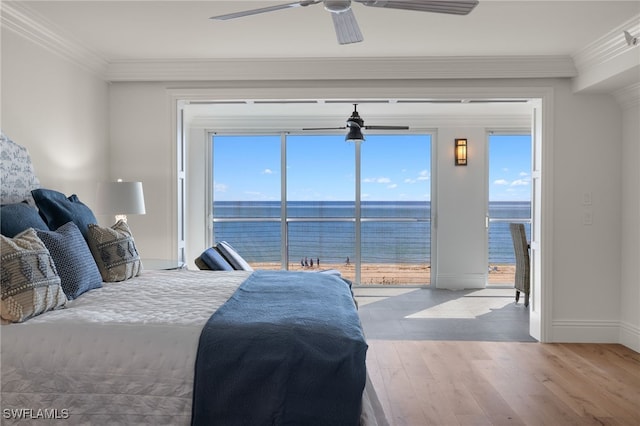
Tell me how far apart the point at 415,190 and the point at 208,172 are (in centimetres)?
297

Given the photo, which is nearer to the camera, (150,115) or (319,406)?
(319,406)

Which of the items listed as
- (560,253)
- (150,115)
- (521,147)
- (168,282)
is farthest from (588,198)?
(150,115)

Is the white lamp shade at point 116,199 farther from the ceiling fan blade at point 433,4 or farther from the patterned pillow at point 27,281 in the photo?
the ceiling fan blade at point 433,4

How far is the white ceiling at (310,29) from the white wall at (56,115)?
220 millimetres

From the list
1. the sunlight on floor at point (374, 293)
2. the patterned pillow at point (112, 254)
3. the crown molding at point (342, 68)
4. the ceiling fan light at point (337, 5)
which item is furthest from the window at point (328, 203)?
the ceiling fan light at point (337, 5)

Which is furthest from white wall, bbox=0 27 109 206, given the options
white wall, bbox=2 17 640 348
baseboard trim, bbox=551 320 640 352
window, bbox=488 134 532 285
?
window, bbox=488 134 532 285

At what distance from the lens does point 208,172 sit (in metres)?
7.22

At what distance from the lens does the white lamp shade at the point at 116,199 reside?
3.92 metres

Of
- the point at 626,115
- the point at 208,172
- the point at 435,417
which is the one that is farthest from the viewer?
the point at 208,172

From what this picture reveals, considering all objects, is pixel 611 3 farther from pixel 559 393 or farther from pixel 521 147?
pixel 521 147

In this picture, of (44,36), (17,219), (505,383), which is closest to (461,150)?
(505,383)

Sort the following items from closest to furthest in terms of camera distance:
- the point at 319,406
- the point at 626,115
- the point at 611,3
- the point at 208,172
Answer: the point at 319,406 → the point at 611,3 → the point at 626,115 → the point at 208,172

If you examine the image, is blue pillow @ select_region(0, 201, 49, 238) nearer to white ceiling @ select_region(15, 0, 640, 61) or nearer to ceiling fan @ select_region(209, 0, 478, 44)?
white ceiling @ select_region(15, 0, 640, 61)

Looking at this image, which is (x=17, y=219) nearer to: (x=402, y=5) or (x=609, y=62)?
(x=402, y=5)
